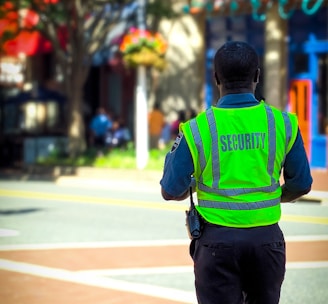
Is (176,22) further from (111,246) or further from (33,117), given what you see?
(111,246)

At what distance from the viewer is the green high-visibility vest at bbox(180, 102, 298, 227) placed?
12.6 ft

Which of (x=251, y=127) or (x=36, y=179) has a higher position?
(x=251, y=127)

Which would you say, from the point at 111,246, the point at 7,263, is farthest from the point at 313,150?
the point at 7,263

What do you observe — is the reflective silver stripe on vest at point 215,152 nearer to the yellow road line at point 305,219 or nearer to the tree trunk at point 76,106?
the yellow road line at point 305,219

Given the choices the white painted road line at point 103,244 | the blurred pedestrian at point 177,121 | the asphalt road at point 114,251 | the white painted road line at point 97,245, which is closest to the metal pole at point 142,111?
the blurred pedestrian at point 177,121

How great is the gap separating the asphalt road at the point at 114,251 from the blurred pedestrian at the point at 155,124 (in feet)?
30.1

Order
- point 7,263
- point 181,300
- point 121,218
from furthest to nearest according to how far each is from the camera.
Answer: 1. point 121,218
2. point 7,263
3. point 181,300

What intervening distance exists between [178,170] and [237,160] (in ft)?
0.83

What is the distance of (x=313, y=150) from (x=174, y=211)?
10.8 m

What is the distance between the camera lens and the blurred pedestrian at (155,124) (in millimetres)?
27438

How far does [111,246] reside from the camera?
1142 centimetres

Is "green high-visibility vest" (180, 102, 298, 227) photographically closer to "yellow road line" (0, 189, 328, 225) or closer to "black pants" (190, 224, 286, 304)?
"black pants" (190, 224, 286, 304)

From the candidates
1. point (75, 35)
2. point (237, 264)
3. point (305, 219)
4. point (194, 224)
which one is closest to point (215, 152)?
point (194, 224)

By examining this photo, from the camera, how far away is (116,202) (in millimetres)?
A: 17547
